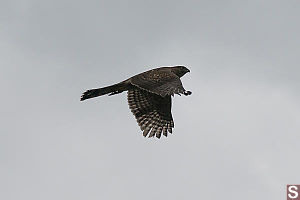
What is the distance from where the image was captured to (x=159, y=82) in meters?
25.8

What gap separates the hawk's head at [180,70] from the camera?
29.0 m

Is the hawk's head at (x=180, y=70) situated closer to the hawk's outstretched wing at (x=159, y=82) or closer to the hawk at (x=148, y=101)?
the hawk at (x=148, y=101)

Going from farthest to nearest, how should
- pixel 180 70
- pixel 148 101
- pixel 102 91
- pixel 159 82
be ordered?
pixel 180 70 < pixel 148 101 < pixel 102 91 < pixel 159 82

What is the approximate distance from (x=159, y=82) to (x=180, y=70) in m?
3.57

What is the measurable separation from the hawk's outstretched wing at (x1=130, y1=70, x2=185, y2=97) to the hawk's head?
1.73 meters

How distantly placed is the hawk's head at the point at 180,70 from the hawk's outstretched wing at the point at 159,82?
5.67ft

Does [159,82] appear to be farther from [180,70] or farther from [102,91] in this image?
[180,70]

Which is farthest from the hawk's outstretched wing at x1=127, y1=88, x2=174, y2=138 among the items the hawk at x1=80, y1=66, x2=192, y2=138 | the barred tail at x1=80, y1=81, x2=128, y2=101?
the barred tail at x1=80, y1=81, x2=128, y2=101

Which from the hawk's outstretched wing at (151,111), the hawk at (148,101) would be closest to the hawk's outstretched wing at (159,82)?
the hawk at (148,101)

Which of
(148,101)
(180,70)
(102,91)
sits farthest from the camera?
(180,70)

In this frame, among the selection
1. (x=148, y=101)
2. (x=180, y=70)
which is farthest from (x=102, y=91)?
(x=180, y=70)

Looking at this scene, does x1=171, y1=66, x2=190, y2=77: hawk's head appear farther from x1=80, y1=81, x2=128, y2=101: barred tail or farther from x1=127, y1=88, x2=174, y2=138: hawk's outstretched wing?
x1=80, y1=81, x2=128, y2=101: barred tail

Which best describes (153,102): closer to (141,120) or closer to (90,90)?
(141,120)

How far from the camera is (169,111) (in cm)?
2861
